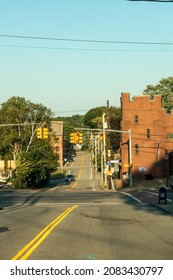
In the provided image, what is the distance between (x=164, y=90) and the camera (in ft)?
370

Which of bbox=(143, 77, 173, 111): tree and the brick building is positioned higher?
bbox=(143, 77, 173, 111): tree

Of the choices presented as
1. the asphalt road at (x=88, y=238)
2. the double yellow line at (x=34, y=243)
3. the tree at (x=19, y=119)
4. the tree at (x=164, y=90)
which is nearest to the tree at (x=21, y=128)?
the tree at (x=19, y=119)

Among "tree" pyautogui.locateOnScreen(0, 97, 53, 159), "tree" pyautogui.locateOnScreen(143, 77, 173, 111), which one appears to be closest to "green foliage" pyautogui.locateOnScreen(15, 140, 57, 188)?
"tree" pyautogui.locateOnScreen(0, 97, 53, 159)

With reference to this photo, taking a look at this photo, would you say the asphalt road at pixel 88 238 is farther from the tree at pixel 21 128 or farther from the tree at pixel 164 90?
the tree at pixel 164 90

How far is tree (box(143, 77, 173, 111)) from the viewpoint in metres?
110

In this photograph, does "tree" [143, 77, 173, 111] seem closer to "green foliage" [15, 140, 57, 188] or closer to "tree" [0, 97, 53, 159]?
"tree" [0, 97, 53, 159]

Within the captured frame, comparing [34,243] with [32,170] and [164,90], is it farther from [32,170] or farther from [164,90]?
[164,90]

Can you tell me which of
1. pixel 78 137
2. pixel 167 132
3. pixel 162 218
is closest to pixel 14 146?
pixel 167 132

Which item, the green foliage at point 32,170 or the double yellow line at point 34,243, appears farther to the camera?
the green foliage at point 32,170

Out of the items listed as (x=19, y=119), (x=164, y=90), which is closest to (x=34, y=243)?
(x=19, y=119)

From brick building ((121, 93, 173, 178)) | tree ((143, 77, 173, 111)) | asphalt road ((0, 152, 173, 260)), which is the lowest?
asphalt road ((0, 152, 173, 260))

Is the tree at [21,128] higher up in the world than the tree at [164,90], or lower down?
lower down

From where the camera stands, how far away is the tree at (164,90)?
109519 mm
